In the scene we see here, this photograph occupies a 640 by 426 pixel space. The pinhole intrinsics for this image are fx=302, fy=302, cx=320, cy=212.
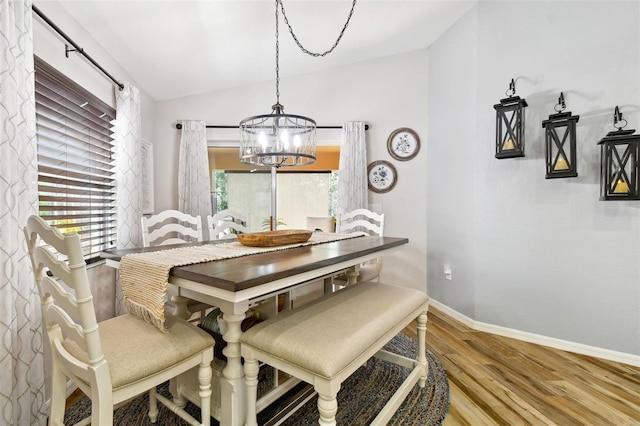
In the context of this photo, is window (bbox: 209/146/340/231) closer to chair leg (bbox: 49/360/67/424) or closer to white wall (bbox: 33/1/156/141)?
white wall (bbox: 33/1/156/141)

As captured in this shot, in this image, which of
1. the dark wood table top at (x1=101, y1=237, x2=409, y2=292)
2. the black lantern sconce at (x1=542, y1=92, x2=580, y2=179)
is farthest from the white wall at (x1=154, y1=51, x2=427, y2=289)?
the dark wood table top at (x1=101, y1=237, x2=409, y2=292)

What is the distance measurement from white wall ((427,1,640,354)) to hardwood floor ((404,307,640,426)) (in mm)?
241

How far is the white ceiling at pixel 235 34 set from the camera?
2.04m

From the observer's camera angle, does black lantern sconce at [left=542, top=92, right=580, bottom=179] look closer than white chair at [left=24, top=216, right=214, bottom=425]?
No

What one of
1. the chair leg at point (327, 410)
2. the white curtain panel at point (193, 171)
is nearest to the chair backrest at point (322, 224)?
the white curtain panel at point (193, 171)

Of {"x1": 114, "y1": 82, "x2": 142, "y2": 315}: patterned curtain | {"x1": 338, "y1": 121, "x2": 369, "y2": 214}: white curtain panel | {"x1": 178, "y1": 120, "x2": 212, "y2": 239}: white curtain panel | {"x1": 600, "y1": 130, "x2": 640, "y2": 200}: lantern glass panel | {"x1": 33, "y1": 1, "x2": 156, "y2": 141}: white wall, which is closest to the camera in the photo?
{"x1": 33, "y1": 1, "x2": 156, "y2": 141}: white wall

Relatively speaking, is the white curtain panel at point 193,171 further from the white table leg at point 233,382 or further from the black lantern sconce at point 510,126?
the black lantern sconce at point 510,126

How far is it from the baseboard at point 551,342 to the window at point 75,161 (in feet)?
10.0

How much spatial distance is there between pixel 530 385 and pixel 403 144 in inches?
96.9

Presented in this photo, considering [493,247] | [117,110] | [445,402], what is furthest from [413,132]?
[117,110]

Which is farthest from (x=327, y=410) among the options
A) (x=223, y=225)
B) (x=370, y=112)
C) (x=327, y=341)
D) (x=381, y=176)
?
(x=370, y=112)

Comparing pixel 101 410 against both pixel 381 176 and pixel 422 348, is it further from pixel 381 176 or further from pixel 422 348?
pixel 381 176

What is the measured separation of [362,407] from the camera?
162 cm

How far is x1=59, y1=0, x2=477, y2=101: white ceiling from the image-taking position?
2035mm
